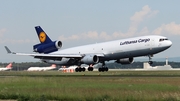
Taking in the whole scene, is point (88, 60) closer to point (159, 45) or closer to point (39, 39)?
point (159, 45)

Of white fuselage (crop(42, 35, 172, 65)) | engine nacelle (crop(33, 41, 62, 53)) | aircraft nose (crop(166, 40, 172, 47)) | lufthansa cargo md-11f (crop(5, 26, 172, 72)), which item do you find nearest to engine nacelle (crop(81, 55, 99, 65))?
lufthansa cargo md-11f (crop(5, 26, 172, 72))

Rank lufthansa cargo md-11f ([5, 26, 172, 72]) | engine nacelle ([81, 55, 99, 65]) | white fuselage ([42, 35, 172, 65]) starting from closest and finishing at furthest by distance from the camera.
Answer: white fuselage ([42, 35, 172, 65]), lufthansa cargo md-11f ([5, 26, 172, 72]), engine nacelle ([81, 55, 99, 65])

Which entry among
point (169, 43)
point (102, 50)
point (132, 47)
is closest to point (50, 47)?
point (102, 50)

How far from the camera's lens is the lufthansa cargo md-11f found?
6031cm

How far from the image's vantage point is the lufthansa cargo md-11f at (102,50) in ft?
198

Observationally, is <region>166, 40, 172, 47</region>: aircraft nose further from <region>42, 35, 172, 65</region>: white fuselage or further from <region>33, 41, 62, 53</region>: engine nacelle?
<region>33, 41, 62, 53</region>: engine nacelle

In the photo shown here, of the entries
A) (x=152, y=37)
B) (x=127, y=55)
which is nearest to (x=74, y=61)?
(x=127, y=55)

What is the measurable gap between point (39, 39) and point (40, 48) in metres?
3.28

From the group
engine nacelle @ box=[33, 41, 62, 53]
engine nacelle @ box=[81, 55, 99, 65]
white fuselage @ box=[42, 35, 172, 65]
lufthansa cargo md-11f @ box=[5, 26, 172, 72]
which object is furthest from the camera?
engine nacelle @ box=[33, 41, 62, 53]

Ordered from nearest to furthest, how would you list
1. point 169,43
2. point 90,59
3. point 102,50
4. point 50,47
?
point 169,43
point 90,59
point 102,50
point 50,47

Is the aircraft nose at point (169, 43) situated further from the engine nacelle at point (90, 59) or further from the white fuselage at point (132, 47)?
the engine nacelle at point (90, 59)

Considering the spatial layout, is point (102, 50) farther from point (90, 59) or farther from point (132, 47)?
point (132, 47)

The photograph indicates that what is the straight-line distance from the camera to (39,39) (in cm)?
7931

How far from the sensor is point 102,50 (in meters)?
66.2
